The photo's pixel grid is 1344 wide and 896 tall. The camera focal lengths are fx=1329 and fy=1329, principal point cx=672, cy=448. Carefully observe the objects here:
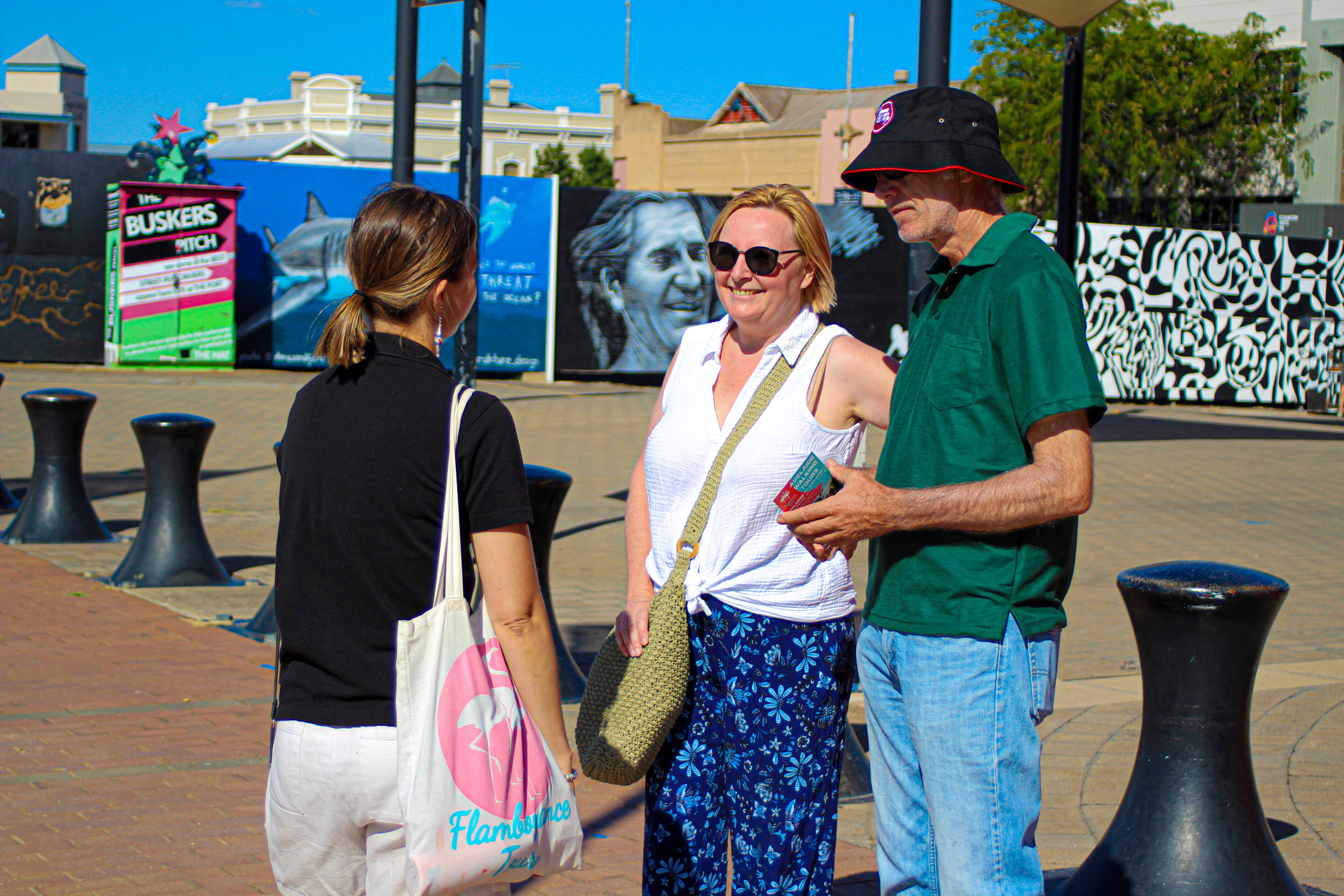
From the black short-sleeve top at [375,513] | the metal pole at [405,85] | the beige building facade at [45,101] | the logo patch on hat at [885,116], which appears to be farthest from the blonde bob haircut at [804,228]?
the beige building facade at [45,101]

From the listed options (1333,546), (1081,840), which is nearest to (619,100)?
(1333,546)

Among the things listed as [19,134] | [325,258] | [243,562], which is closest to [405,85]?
[243,562]

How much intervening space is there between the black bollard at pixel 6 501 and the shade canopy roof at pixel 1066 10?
7.94 meters

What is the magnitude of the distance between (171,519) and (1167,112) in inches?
1312

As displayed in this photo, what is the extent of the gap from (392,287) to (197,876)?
2255 mm

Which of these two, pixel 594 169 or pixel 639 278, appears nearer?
pixel 639 278

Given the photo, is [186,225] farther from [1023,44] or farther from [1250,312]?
[1023,44]

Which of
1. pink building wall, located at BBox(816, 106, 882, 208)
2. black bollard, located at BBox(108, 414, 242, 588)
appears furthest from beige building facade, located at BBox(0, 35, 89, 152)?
black bollard, located at BBox(108, 414, 242, 588)

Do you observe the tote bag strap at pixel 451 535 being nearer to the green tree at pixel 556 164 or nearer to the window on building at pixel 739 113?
the green tree at pixel 556 164

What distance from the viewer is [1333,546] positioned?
980 cm

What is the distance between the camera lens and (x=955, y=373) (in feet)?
7.72

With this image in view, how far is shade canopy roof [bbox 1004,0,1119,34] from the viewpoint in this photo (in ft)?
15.6

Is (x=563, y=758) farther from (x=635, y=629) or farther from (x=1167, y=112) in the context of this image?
(x=1167, y=112)

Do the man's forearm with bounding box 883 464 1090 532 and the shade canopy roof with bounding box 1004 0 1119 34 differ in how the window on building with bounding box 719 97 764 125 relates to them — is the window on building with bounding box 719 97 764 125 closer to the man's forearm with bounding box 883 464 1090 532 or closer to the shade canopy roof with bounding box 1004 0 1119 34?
the shade canopy roof with bounding box 1004 0 1119 34
